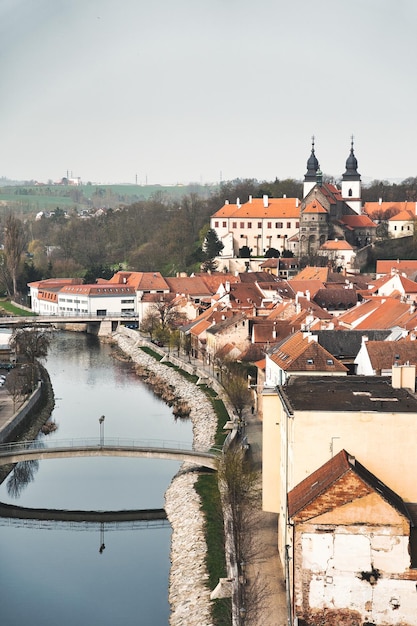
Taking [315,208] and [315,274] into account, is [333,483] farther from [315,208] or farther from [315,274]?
[315,208]

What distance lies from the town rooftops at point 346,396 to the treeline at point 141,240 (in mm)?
42593

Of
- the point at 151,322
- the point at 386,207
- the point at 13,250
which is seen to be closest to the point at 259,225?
the point at 386,207

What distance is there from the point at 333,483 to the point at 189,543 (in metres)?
4.78

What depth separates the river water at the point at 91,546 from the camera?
15305 millimetres

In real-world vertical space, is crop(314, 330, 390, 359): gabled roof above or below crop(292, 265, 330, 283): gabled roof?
above

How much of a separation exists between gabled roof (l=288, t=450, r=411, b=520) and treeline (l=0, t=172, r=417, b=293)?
4535 centimetres

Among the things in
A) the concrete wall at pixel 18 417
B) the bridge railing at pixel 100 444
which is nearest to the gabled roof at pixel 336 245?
the concrete wall at pixel 18 417

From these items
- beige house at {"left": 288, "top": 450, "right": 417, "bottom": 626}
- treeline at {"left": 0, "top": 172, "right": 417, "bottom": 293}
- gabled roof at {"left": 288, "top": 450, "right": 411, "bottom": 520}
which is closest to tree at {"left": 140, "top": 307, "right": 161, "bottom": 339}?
treeline at {"left": 0, "top": 172, "right": 417, "bottom": 293}

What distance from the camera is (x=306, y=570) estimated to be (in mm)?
12742

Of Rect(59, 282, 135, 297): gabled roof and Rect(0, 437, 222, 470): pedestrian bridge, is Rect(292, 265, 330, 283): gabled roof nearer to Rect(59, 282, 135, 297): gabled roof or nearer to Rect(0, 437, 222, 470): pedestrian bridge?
Rect(59, 282, 135, 297): gabled roof

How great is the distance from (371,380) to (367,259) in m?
39.1

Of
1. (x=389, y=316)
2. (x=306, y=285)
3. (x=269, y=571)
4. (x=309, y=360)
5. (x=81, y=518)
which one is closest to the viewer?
(x=269, y=571)

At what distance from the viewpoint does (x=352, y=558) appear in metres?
12.7

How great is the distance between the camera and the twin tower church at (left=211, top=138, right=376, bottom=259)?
57.1 meters
